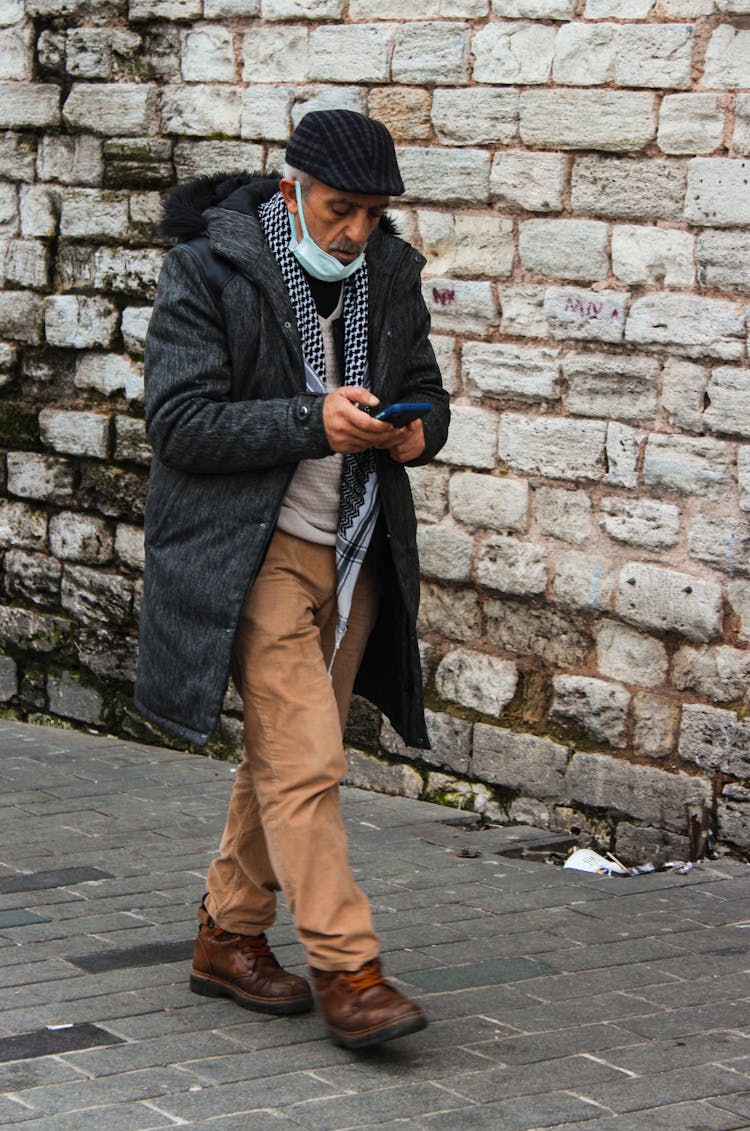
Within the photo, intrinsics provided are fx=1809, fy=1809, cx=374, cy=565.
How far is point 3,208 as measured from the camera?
7379 millimetres

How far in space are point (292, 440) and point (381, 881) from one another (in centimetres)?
186

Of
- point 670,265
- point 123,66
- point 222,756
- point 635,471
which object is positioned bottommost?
point 222,756

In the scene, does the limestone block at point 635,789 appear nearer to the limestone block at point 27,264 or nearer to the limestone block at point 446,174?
the limestone block at point 446,174

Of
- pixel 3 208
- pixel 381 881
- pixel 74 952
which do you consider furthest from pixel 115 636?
pixel 74 952

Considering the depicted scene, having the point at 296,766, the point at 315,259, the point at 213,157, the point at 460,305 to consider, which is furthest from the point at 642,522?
the point at 213,157

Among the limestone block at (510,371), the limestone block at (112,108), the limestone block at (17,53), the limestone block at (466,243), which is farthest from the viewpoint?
the limestone block at (17,53)

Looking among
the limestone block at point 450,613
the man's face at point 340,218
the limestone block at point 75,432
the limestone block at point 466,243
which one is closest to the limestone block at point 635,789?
the limestone block at point 450,613

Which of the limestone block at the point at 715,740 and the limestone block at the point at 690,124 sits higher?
the limestone block at the point at 690,124

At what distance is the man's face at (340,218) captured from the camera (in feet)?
12.4

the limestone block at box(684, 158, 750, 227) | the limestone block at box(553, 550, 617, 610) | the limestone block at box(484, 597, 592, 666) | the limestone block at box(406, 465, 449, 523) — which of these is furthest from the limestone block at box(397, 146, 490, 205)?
the limestone block at box(484, 597, 592, 666)

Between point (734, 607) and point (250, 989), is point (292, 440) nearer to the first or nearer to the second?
point (250, 989)

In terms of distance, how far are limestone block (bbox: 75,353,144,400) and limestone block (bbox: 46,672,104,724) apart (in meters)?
1.17

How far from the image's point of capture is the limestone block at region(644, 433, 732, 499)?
5.29 m

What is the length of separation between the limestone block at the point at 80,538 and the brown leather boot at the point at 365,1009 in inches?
145
